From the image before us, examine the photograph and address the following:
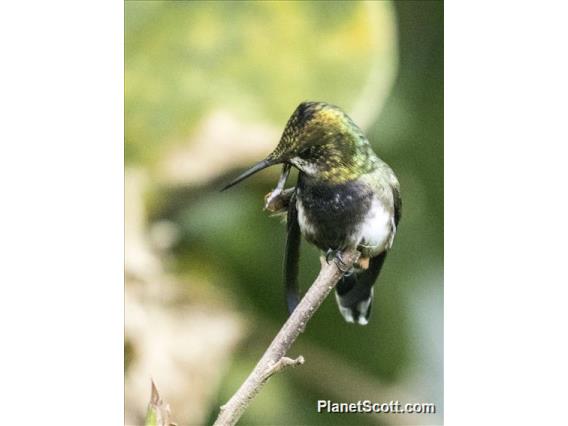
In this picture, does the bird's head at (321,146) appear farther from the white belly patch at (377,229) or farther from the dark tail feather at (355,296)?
the dark tail feather at (355,296)

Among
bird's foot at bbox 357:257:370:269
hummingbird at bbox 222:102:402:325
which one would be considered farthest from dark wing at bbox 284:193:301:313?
bird's foot at bbox 357:257:370:269

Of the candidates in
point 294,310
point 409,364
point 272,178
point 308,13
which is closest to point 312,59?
point 308,13

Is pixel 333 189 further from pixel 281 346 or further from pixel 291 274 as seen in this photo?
pixel 281 346

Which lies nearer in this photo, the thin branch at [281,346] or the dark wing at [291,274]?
the thin branch at [281,346]

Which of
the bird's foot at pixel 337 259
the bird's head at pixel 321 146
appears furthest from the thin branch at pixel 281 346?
the bird's head at pixel 321 146

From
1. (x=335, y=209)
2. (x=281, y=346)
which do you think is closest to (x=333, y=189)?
(x=335, y=209)

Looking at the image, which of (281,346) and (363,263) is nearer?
(281,346)
